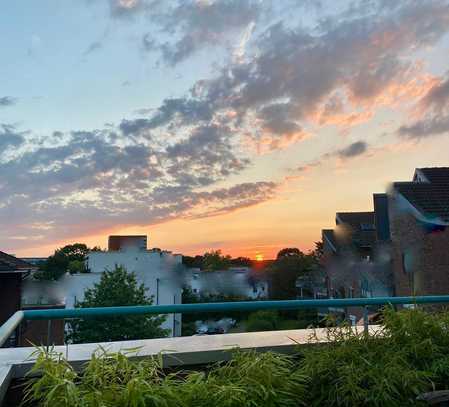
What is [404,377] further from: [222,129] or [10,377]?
[222,129]

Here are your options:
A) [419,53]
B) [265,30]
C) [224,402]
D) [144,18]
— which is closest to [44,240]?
[144,18]

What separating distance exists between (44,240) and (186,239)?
15.6ft

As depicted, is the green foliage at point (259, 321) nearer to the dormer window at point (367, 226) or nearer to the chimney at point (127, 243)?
the dormer window at point (367, 226)

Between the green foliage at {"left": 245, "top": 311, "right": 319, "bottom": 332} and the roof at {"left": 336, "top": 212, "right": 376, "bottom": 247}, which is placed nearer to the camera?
the green foliage at {"left": 245, "top": 311, "right": 319, "bottom": 332}

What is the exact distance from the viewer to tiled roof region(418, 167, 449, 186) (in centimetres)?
1492

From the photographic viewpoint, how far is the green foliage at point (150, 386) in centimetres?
134

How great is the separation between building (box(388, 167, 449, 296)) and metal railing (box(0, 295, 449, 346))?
1057cm

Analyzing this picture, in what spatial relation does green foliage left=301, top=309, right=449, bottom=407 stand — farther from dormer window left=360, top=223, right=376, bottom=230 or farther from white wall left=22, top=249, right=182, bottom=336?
dormer window left=360, top=223, right=376, bottom=230

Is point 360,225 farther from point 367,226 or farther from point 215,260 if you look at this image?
point 215,260

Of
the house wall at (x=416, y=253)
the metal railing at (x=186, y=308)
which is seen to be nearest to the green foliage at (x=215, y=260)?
the house wall at (x=416, y=253)

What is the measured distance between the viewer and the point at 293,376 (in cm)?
Result: 180

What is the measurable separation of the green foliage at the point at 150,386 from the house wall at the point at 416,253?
11383 mm

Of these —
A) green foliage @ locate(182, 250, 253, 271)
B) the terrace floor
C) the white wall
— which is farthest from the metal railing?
green foliage @ locate(182, 250, 253, 271)

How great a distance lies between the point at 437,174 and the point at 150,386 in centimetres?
1616
